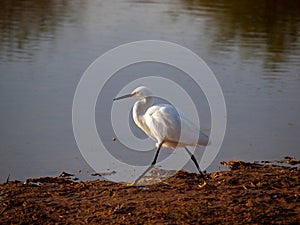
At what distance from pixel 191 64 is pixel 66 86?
2.65 m

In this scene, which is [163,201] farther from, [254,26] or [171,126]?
[254,26]

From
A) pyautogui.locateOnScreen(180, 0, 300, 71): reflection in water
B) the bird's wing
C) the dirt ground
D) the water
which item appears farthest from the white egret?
pyautogui.locateOnScreen(180, 0, 300, 71): reflection in water

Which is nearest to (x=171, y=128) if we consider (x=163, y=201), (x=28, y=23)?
(x=163, y=201)

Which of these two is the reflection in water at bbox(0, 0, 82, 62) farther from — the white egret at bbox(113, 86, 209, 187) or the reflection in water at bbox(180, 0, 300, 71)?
the white egret at bbox(113, 86, 209, 187)

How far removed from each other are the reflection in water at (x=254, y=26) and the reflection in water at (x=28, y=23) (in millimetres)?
3383

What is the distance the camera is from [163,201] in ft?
16.8

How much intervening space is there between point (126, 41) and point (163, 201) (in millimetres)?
8022

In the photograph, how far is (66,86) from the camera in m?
9.46

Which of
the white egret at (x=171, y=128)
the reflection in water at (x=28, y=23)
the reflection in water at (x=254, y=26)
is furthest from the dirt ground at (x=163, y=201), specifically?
the reflection in water at (x=254, y=26)

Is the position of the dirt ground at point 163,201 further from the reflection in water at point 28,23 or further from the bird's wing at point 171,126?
the reflection in water at point 28,23

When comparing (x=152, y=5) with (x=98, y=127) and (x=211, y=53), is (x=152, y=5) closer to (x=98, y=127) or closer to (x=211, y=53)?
(x=211, y=53)

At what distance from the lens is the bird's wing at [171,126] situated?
19.6 ft

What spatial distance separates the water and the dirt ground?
2.40ft

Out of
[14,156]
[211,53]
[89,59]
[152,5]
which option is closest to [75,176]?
[14,156]
